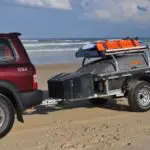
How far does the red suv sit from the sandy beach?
0.42 meters

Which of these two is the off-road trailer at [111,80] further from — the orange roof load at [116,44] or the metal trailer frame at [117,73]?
the orange roof load at [116,44]

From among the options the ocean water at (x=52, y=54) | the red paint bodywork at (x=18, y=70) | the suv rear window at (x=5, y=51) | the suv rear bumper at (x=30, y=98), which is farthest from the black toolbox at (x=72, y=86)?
the ocean water at (x=52, y=54)

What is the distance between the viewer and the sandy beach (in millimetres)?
7547

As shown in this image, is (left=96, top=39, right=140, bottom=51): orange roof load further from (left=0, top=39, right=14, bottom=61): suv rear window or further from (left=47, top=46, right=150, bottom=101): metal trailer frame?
(left=0, top=39, right=14, bottom=61): suv rear window

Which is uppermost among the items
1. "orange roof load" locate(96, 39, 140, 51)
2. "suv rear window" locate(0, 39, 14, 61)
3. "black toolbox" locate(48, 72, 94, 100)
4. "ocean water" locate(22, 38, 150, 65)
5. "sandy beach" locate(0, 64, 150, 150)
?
"ocean water" locate(22, 38, 150, 65)

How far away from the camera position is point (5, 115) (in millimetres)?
8281

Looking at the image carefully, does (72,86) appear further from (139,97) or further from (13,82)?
(13,82)

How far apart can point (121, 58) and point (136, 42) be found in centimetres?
69

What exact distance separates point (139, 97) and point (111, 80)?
0.73 metres

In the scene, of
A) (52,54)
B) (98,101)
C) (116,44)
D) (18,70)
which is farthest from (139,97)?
(52,54)

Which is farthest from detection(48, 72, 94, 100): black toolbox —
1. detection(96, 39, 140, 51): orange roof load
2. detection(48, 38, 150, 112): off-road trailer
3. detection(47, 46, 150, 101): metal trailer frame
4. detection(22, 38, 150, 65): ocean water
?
detection(22, 38, 150, 65): ocean water

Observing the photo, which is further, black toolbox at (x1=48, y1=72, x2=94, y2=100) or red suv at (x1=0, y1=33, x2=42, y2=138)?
black toolbox at (x1=48, y1=72, x2=94, y2=100)

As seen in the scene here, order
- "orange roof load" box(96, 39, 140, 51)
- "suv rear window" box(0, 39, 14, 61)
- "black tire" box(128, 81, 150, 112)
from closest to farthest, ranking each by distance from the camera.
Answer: "suv rear window" box(0, 39, 14, 61) < "black tire" box(128, 81, 150, 112) < "orange roof load" box(96, 39, 140, 51)

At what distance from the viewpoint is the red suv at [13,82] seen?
27.1ft
